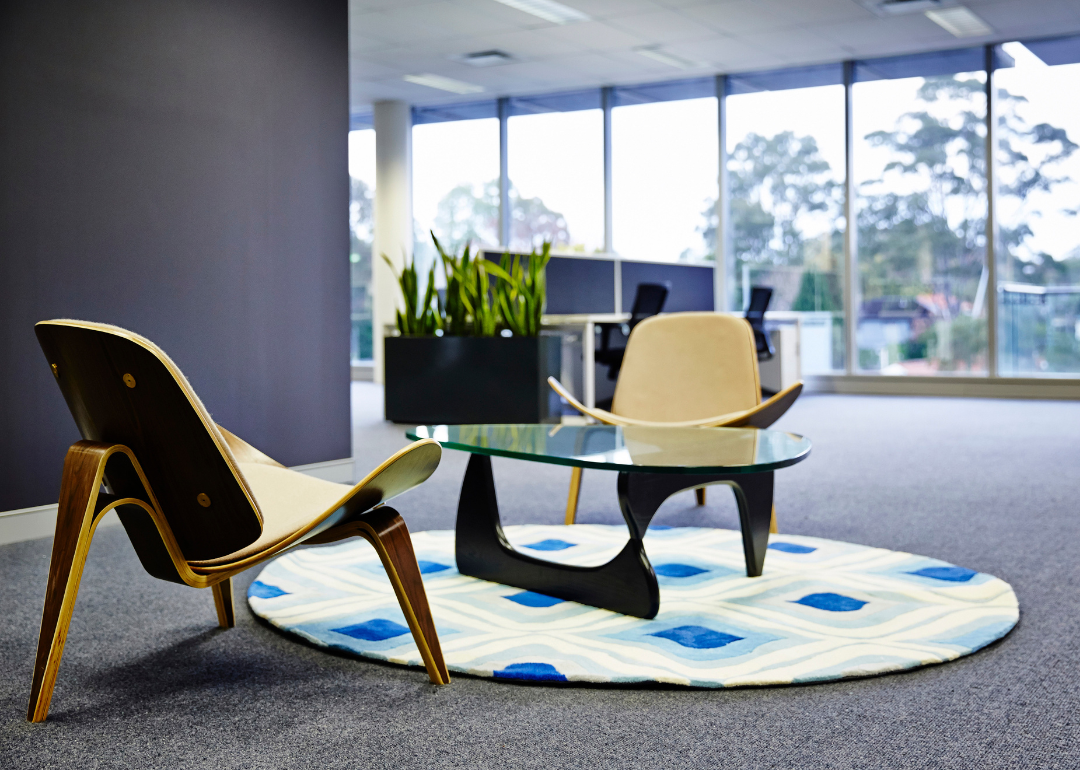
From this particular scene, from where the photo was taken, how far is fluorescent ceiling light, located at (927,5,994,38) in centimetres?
690

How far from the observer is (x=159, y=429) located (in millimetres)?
1525

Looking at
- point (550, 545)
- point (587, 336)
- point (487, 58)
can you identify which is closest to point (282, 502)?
point (550, 545)

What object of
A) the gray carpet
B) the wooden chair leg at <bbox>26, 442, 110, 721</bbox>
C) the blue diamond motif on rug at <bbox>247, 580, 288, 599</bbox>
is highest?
A: the wooden chair leg at <bbox>26, 442, 110, 721</bbox>

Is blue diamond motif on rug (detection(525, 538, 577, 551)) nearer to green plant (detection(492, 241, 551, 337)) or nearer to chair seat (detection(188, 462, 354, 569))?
chair seat (detection(188, 462, 354, 569))

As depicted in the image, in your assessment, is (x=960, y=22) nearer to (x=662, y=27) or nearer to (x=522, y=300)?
(x=662, y=27)

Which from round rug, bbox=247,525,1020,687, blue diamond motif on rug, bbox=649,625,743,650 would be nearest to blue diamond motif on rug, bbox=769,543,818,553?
round rug, bbox=247,525,1020,687

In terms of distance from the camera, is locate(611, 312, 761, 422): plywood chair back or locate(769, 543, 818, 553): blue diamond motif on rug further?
locate(611, 312, 761, 422): plywood chair back

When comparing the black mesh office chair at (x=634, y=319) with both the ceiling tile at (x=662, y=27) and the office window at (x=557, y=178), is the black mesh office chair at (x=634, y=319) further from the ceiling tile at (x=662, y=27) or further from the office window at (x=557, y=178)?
the office window at (x=557, y=178)

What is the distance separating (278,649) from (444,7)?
5714 mm

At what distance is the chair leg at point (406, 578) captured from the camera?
1.67 metres

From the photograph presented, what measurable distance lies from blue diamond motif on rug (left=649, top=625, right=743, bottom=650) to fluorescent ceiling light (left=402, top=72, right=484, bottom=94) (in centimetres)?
751

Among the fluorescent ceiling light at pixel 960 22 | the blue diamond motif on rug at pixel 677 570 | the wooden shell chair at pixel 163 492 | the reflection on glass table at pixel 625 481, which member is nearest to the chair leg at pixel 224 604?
the wooden shell chair at pixel 163 492

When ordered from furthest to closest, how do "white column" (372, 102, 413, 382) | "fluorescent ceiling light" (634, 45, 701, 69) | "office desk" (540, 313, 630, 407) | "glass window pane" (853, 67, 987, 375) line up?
1. "white column" (372, 102, 413, 382)
2. "glass window pane" (853, 67, 987, 375)
3. "fluorescent ceiling light" (634, 45, 701, 69)
4. "office desk" (540, 313, 630, 407)

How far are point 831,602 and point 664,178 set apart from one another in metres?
7.48
